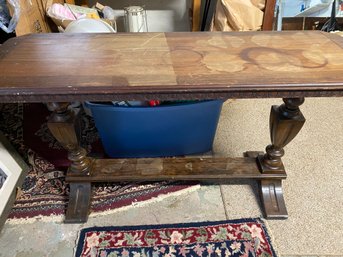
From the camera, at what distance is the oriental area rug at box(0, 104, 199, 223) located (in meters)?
1.16

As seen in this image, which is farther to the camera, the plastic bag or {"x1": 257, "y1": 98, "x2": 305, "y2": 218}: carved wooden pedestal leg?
the plastic bag

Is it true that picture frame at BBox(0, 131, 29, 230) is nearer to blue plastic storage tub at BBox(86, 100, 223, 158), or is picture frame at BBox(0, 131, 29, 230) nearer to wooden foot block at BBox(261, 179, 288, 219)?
blue plastic storage tub at BBox(86, 100, 223, 158)

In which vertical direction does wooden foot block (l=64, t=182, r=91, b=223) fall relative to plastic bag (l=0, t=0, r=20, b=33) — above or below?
below

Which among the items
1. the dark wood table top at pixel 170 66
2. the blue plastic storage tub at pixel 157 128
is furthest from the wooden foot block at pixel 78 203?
the dark wood table top at pixel 170 66

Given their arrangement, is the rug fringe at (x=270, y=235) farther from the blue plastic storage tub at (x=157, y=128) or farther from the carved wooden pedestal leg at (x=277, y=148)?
the blue plastic storage tub at (x=157, y=128)

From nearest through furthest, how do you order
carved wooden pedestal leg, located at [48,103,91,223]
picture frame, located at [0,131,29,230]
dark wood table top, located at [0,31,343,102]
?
1. dark wood table top, located at [0,31,343,102]
2. carved wooden pedestal leg, located at [48,103,91,223]
3. picture frame, located at [0,131,29,230]

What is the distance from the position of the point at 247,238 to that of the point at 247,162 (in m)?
A: 0.29

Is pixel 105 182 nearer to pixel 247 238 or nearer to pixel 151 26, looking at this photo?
pixel 247 238

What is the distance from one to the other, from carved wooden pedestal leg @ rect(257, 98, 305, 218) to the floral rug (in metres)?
Result: 0.09

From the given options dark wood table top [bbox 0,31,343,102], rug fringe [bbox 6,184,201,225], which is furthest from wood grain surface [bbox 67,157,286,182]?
dark wood table top [bbox 0,31,343,102]

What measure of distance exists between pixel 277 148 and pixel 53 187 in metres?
0.93

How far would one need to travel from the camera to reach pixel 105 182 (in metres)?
1.25

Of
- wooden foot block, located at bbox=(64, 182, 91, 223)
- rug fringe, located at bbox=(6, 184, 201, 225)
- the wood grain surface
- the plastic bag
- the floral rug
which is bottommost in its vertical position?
the floral rug

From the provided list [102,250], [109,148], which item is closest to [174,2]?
[109,148]
